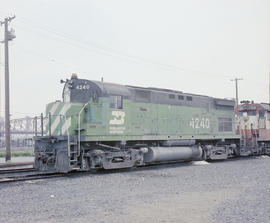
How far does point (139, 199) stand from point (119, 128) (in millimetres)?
5962

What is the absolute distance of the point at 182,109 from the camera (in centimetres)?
1611

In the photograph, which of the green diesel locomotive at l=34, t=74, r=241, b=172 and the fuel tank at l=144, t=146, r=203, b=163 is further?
the fuel tank at l=144, t=146, r=203, b=163

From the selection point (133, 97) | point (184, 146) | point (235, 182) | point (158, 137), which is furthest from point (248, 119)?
point (235, 182)

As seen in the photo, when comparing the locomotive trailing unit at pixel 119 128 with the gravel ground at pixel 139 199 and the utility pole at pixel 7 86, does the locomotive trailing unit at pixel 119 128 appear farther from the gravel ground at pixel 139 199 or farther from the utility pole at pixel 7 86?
the utility pole at pixel 7 86

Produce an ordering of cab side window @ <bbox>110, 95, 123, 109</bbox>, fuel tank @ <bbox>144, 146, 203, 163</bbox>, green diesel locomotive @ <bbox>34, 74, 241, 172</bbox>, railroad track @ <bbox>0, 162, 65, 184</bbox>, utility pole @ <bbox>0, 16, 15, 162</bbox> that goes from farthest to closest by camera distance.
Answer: utility pole @ <bbox>0, 16, 15, 162</bbox>, fuel tank @ <bbox>144, 146, 203, 163</bbox>, cab side window @ <bbox>110, 95, 123, 109</bbox>, green diesel locomotive @ <bbox>34, 74, 241, 172</bbox>, railroad track @ <bbox>0, 162, 65, 184</bbox>

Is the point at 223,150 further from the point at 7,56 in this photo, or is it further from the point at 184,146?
the point at 7,56

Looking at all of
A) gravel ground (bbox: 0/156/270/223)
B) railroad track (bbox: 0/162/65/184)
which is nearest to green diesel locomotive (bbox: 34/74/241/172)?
railroad track (bbox: 0/162/65/184)

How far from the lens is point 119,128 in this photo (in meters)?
13.0

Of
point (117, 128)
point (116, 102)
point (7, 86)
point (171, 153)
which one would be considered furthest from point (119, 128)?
point (7, 86)

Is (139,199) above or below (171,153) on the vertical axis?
below

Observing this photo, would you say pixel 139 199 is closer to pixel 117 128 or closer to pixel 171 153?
pixel 117 128

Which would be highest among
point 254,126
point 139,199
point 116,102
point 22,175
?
point 116,102

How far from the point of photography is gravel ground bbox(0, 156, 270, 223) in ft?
18.5

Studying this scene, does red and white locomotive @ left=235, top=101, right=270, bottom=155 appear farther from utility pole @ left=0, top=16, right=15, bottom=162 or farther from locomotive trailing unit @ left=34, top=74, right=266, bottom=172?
utility pole @ left=0, top=16, right=15, bottom=162
